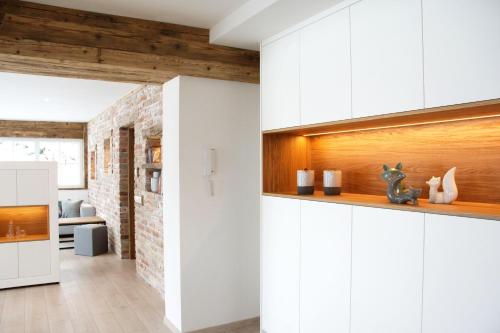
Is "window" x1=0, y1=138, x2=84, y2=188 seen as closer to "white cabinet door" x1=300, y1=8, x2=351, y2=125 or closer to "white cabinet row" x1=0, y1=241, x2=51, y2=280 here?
"white cabinet row" x1=0, y1=241, x2=51, y2=280

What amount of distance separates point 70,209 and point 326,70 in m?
8.31

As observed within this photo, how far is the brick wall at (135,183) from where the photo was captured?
16.4 ft

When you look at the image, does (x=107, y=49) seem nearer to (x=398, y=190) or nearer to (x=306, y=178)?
(x=306, y=178)

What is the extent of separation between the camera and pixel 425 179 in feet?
8.42

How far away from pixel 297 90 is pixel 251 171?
43.2 inches

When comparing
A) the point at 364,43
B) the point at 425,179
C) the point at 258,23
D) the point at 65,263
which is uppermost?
the point at 258,23

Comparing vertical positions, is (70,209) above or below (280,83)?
below

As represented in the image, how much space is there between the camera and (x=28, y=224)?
18.7ft

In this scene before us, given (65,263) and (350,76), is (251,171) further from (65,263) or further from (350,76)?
(65,263)

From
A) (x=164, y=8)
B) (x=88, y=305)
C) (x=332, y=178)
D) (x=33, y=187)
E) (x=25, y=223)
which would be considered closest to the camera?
(x=332, y=178)

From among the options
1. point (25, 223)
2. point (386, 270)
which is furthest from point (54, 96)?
point (386, 270)

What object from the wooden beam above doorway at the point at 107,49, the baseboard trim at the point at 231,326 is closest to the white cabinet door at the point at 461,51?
the wooden beam above doorway at the point at 107,49

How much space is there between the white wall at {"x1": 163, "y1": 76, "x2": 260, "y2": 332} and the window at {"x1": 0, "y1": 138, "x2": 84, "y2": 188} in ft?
25.4

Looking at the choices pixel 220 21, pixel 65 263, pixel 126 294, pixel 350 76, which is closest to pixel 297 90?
pixel 350 76
